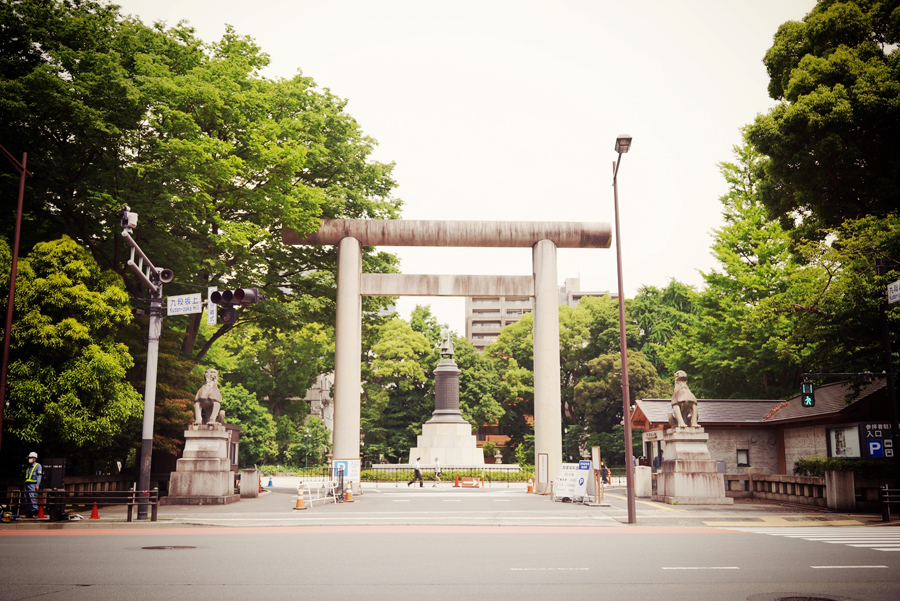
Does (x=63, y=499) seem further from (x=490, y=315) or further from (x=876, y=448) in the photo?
(x=490, y=315)

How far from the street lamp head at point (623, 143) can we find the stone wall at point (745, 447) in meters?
16.4

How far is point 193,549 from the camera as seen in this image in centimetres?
1335

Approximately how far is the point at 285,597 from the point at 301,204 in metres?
24.0

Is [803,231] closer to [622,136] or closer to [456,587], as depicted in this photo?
[622,136]

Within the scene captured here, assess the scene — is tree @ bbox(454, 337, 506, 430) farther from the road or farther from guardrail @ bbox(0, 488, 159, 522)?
guardrail @ bbox(0, 488, 159, 522)

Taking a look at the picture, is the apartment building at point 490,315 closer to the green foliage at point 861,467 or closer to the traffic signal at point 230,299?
the green foliage at point 861,467

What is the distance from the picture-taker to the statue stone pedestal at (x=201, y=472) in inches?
995

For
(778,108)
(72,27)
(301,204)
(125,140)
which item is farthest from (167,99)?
(778,108)

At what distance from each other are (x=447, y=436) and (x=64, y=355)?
94.2 ft

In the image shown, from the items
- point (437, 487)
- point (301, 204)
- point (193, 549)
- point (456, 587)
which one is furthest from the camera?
point (437, 487)

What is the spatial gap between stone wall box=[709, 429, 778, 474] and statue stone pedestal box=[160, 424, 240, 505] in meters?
21.5

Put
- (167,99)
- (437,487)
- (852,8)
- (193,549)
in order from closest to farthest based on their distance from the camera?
(193,549), (167,99), (852,8), (437,487)

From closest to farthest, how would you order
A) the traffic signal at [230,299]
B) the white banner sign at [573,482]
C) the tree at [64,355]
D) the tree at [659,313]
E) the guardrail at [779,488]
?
the traffic signal at [230,299]
the tree at [64,355]
the guardrail at [779,488]
the white banner sign at [573,482]
the tree at [659,313]

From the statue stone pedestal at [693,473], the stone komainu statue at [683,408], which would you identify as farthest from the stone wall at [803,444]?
the stone komainu statue at [683,408]
